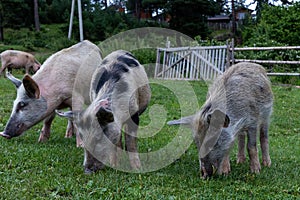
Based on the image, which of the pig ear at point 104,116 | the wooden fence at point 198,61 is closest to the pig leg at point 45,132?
the pig ear at point 104,116

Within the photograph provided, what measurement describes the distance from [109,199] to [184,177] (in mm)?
1188

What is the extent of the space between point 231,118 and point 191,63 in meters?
14.0

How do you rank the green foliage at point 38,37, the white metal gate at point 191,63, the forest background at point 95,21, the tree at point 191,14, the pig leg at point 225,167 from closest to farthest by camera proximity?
1. the pig leg at point 225,167
2. the white metal gate at point 191,63
3. the green foliage at point 38,37
4. the forest background at point 95,21
5. the tree at point 191,14

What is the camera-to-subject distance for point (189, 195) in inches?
158

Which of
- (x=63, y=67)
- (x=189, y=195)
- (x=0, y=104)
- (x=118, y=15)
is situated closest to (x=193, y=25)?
(x=118, y=15)

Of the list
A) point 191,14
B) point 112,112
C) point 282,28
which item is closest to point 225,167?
point 112,112

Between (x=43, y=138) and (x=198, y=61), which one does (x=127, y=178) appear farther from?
(x=198, y=61)

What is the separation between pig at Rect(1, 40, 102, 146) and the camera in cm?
607

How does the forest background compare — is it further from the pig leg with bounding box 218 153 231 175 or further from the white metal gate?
the pig leg with bounding box 218 153 231 175

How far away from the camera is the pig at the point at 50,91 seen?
19.9ft

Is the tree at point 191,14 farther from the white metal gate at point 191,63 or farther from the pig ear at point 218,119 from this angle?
the pig ear at point 218,119

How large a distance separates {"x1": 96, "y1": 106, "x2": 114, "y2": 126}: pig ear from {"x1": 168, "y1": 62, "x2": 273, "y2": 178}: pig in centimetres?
76

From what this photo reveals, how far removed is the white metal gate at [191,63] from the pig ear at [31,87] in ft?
39.6

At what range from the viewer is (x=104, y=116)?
4.39 metres
